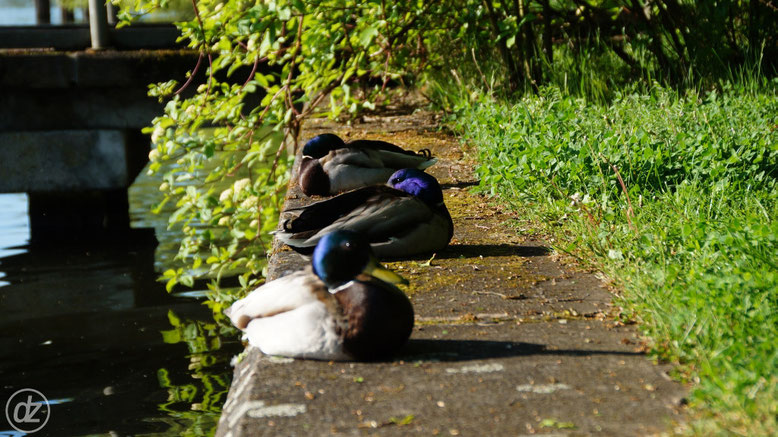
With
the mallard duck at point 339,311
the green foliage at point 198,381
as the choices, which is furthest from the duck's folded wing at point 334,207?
the green foliage at point 198,381

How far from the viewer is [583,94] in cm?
674

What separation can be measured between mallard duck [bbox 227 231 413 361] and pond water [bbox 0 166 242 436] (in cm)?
178

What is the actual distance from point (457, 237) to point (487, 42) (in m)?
4.12

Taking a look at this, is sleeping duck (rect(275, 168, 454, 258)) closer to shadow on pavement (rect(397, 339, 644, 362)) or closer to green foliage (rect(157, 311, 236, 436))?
A: shadow on pavement (rect(397, 339, 644, 362))

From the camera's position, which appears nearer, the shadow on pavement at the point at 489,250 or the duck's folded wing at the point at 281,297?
the duck's folded wing at the point at 281,297

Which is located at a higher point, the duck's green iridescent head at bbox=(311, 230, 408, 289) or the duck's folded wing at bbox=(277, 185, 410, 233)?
the duck's green iridescent head at bbox=(311, 230, 408, 289)

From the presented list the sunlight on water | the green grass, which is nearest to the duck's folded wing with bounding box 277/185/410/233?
the green grass

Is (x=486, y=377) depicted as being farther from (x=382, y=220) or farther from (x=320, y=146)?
(x=320, y=146)

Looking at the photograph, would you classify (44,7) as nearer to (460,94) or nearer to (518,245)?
(460,94)

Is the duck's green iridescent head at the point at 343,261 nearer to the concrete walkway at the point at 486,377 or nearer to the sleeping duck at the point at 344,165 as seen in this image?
the concrete walkway at the point at 486,377

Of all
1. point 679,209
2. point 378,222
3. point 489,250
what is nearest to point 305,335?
point 378,222

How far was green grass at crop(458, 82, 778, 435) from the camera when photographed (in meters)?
2.40

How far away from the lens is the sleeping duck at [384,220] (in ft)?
11.9

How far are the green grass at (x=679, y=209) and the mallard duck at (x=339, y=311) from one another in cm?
79
